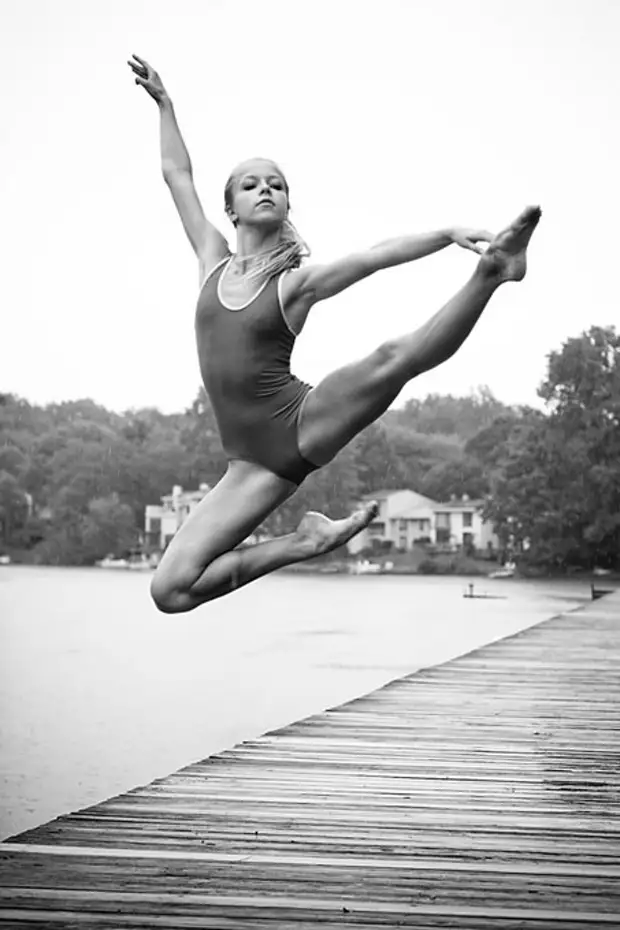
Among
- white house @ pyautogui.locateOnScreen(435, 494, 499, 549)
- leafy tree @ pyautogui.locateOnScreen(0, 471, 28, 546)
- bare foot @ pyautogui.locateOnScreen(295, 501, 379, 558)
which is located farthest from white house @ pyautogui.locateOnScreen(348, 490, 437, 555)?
bare foot @ pyautogui.locateOnScreen(295, 501, 379, 558)

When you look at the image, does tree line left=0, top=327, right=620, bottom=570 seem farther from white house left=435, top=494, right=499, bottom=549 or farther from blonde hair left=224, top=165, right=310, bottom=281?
blonde hair left=224, top=165, right=310, bottom=281

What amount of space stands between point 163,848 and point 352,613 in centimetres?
6269

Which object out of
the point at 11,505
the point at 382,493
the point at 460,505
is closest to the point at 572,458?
the point at 382,493

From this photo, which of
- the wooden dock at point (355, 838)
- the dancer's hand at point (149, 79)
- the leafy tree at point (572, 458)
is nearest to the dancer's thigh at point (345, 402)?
the dancer's hand at point (149, 79)

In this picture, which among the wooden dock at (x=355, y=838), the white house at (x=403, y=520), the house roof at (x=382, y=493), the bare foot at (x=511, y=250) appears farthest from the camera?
the white house at (x=403, y=520)

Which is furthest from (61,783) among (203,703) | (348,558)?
(348,558)

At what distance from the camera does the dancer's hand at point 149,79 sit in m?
3.53

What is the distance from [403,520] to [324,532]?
81.5 meters

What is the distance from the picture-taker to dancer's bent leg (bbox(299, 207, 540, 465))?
282 centimetres

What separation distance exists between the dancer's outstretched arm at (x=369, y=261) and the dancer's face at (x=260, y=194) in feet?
0.52

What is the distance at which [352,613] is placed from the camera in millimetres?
67625

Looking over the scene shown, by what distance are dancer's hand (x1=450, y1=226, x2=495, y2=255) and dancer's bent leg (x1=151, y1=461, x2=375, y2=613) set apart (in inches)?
25.7

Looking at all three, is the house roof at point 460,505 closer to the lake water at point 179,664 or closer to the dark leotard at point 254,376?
the lake water at point 179,664

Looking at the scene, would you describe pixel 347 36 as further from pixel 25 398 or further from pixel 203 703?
pixel 203 703
